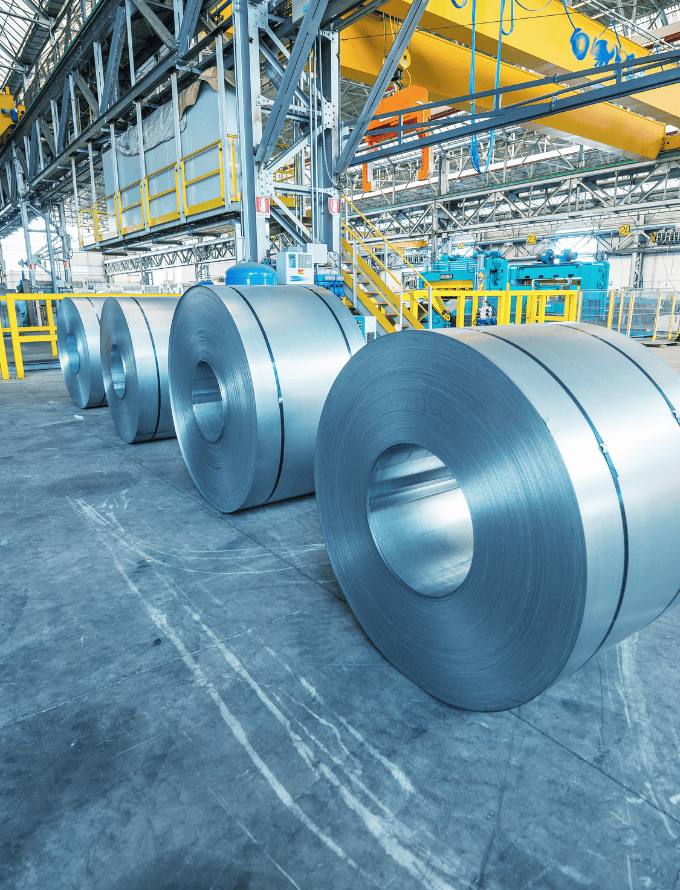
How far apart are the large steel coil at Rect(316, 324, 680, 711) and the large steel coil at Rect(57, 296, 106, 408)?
5618mm

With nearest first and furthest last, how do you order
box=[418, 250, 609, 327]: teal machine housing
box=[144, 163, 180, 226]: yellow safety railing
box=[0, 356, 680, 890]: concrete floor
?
box=[0, 356, 680, 890]: concrete floor < box=[144, 163, 180, 226]: yellow safety railing < box=[418, 250, 609, 327]: teal machine housing

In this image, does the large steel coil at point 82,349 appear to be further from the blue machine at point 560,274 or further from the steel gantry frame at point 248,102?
the blue machine at point 560,274

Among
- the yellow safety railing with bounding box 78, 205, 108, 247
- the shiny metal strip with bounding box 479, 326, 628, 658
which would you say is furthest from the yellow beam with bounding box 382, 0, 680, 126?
the yellow safety railing with bounding box 78, 205, 108, 247

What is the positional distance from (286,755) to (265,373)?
6.55 feet

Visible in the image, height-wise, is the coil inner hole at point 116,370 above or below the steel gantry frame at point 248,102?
below

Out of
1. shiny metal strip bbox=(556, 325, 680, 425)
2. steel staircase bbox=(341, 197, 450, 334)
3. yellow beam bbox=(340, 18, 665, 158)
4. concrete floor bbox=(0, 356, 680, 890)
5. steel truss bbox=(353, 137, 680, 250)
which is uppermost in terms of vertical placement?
steel truss bbox=(353, 137, 680, 250)

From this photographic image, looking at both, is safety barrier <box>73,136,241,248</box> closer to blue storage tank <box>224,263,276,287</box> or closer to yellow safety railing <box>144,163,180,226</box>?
yellow safety railing <box>144,163,180,226</box>

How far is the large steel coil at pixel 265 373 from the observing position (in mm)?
3145

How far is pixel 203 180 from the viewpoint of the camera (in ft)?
21.3

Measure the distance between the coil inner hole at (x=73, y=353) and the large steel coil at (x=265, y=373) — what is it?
14.1ft

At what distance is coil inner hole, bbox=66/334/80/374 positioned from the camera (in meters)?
7.31

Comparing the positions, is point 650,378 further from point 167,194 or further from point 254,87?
point 167,194

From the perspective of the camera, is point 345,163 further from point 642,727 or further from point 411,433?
point 642,727

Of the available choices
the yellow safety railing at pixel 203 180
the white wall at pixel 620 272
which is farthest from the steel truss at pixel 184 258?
the yellow safety railing at pixel 203 180
